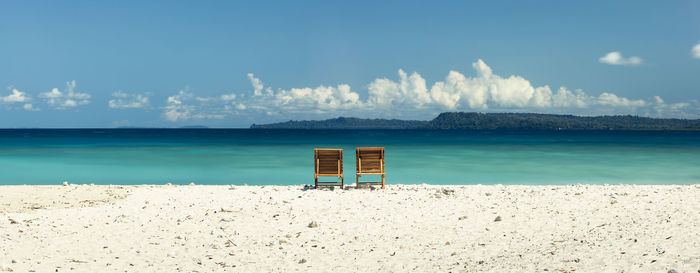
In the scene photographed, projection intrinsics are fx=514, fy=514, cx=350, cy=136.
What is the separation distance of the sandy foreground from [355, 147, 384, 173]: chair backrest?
136cm

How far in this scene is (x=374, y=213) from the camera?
34.5ft

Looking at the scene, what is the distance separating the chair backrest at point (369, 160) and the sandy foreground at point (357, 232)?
1.36 m

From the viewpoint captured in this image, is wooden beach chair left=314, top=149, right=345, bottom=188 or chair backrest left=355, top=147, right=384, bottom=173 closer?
wooden beach chair left=314, top=149, right=345, bottom=188

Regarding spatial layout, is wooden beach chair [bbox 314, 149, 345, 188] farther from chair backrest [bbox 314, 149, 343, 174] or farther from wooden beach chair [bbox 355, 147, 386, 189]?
wooden beach chair [bbox 355, 147, 386, 189]

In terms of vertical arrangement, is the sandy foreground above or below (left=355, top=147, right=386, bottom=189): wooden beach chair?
below

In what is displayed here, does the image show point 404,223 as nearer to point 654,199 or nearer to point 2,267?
point 654,199

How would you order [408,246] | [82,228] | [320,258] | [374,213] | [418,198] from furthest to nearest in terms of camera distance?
[418,198]
[374,213]
[82,228]
[408,246]
[320,258]

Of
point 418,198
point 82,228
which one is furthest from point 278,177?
point 82,228

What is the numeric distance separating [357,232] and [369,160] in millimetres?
5390

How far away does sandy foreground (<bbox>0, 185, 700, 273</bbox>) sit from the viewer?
7.05 metres

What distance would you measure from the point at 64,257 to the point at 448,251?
19.1 feet

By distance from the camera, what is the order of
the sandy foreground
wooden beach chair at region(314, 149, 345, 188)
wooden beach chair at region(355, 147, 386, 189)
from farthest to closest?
1. wooden beach chair at region(355, 147, 386, 189)
2. wooden beach chair at region(314, 149, 345, 188)
3. the sandy foreground

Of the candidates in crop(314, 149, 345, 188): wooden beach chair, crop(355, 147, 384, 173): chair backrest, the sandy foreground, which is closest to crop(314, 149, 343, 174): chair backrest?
crop(314, 149, 345, 188): wooden beach chair

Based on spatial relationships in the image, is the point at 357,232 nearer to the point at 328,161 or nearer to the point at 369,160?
the point at 328,161
